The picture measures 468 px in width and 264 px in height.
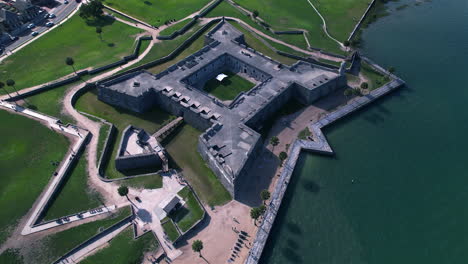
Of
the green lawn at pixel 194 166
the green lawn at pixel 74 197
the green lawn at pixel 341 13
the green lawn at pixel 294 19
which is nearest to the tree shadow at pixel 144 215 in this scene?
the green lawn at pixel 74 197

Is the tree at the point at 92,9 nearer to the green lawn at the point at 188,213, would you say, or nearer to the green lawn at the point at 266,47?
the green lawn at the point at 266,47

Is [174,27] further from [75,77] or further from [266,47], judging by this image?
[75,77]

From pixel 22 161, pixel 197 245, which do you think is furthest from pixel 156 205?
pixel 22 161

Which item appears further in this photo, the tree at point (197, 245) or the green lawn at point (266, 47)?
the green lawn at point (266, 47)

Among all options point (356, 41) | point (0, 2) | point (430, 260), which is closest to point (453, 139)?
point (430, 260)

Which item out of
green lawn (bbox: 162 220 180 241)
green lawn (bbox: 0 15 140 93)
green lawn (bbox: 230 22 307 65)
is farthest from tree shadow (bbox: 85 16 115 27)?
green lawn (bbox: 162 220 180 241)

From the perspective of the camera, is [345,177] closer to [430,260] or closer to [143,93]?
[430,260]

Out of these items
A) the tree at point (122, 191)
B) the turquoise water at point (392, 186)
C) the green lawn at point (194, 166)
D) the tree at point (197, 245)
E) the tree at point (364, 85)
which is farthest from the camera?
the tree at point (364, 85)

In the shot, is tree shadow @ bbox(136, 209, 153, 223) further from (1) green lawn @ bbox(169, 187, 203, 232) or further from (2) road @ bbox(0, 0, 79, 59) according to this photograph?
(2) road @ bbox(0, 0, 79, 59)

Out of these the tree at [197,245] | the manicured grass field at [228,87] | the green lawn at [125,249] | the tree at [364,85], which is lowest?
the green lawn at [125,249]
